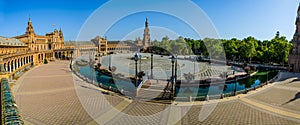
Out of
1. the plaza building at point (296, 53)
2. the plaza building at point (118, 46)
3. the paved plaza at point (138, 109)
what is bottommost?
the paved plaza at point (138, 109)

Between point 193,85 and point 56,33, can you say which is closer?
point 193,85

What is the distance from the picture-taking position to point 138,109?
1594cm

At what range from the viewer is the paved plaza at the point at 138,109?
13641 millimetres

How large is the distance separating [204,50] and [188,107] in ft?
221

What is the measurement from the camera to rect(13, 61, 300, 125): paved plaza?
13.6 meters

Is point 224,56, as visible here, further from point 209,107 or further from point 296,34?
point 209,107

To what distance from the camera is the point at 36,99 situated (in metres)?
18.4

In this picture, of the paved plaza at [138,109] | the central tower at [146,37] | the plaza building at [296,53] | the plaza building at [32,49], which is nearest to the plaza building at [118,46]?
the central tower at [146,37]

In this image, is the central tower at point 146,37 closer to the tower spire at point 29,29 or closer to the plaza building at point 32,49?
the plaza building at point 32,49

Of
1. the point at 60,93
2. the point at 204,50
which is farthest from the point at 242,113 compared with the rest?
the point at 204,50

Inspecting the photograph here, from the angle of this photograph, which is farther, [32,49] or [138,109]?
[32,49]

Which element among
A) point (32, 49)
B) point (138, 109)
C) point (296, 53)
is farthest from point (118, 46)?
point (138, 109)

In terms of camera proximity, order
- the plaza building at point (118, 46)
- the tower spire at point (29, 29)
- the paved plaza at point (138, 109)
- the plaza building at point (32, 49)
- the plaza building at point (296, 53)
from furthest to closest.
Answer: the plaza building at point (118, 46) < the tower spire at point (29, 29) < the plaza building at point (32, 49) < the plaza building at point (296, 53) < the paved plaza at point (138, 109)

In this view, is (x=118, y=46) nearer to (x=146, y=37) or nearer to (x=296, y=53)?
(x=146, y=37)
